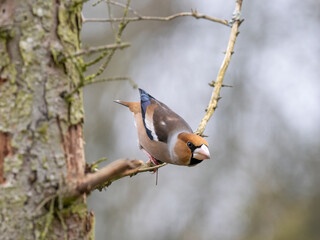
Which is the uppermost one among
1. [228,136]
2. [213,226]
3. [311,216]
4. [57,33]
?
[57,33]

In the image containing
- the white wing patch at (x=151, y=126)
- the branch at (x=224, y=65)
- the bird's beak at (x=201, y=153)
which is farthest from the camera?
the white wing patch at (x=151, y=126)

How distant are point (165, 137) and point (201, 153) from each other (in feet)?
2.00

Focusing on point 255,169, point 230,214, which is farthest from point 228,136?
point 230,214

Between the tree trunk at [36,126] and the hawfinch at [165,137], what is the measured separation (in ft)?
5.86

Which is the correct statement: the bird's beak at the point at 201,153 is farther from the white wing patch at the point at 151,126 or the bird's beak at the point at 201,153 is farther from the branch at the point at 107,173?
the branch at the point at 107,173

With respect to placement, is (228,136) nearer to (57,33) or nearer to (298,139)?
(298,139)

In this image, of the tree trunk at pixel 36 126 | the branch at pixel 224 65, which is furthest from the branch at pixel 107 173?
the branch at pixel 224 65

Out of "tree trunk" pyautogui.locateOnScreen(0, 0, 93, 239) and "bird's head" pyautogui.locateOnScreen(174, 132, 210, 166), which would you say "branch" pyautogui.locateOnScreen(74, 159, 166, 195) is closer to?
"tree trunk" pyautogui.locateOnScreen(0, 0, 93, 239)

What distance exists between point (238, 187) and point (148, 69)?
3.14 m

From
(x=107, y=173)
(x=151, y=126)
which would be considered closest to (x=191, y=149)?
(x=151, y=126)

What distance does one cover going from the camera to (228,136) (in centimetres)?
1044

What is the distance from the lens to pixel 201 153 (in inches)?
155

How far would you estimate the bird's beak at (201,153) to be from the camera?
3908 millimetres

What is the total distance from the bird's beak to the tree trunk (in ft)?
5.67
